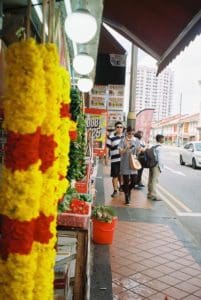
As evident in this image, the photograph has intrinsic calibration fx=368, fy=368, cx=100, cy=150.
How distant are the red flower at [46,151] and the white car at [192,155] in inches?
791

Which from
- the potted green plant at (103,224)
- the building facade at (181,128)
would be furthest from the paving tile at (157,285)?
the building facade at (181,128)

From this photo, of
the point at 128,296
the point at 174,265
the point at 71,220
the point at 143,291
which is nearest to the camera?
the point at 71,220

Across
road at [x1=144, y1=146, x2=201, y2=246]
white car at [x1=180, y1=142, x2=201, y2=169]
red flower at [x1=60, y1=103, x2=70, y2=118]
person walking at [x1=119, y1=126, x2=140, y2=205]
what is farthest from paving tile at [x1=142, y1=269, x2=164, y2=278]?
white car at [x1=180, y1=142, x2=201, y2=169]

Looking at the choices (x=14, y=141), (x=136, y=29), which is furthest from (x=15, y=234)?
(x=136, y=29)

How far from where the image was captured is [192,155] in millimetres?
22453

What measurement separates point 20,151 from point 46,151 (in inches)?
9.5

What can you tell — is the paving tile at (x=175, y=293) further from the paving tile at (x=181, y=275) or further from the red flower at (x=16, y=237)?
the red flower at (x=16, y=237)

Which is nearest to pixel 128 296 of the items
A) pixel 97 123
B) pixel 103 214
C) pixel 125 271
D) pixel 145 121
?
pixel 125 271

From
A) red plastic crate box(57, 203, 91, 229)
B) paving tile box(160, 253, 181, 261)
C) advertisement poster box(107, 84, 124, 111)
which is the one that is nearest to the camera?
red plastic crate box(57, 203, 91, 229)

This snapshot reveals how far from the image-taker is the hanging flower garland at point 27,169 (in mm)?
2158

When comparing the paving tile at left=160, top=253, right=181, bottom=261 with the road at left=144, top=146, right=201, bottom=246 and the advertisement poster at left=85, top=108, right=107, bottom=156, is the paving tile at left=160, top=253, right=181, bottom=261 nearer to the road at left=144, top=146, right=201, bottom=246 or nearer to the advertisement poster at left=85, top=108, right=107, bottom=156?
the road at left=144, top=146, right=201, bottom=246

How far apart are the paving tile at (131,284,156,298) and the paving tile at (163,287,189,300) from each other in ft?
0.59

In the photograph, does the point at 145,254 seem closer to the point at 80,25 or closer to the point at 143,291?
the point at 143,291

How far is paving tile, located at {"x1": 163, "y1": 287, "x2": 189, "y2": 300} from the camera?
4362 mm
